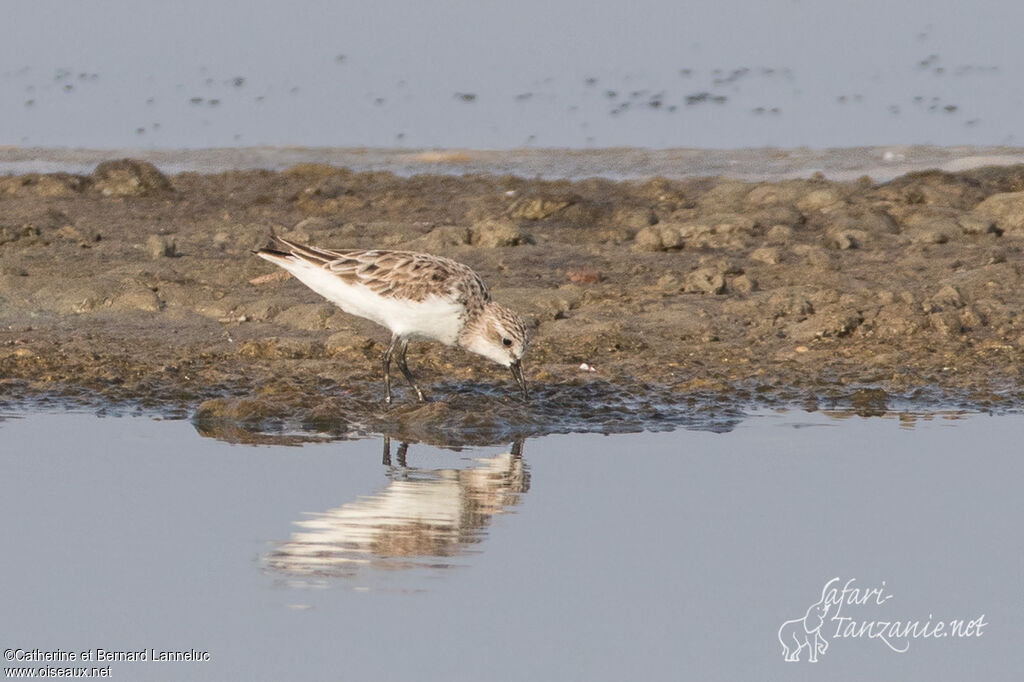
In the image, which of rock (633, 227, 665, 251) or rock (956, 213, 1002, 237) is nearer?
rock (633, 227, 665, 251)

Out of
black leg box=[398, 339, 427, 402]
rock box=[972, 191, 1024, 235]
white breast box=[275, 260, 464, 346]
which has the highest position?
rock box=[972, 191, 1024, 235]

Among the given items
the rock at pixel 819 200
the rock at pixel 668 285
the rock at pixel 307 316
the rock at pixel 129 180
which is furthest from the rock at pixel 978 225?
the rock at pixel 129 180

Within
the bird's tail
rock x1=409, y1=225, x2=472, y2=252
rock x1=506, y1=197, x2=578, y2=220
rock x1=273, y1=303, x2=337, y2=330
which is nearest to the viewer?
the bird's tail

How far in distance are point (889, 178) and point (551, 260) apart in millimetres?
6257

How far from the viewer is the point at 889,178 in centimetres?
1922

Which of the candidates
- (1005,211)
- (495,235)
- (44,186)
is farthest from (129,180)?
(1005,211)

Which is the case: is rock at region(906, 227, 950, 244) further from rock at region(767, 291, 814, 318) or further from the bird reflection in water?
the bird reflection in water

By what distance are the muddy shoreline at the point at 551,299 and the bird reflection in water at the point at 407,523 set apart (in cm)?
113

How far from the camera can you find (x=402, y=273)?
10.8 meters

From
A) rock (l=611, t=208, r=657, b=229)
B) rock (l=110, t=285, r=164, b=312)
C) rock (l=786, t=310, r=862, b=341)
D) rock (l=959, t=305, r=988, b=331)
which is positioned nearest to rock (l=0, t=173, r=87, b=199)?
rock (l=110, t=285, r=164, b=312)

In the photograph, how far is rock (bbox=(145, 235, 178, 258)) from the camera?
14.7 m

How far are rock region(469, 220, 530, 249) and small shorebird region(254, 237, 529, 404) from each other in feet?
12.9

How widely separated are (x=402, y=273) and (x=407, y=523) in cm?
320

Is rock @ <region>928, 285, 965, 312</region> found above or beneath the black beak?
above
